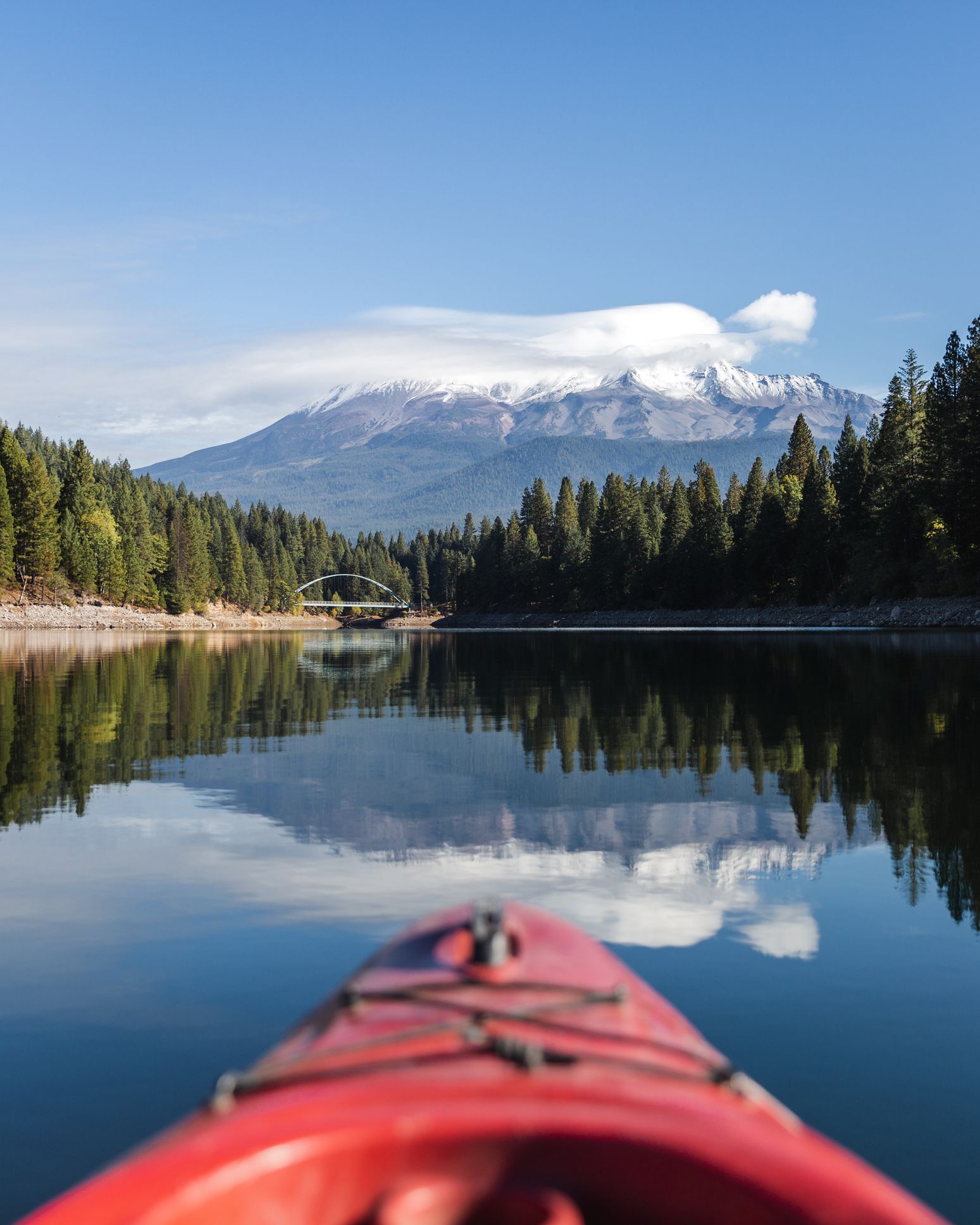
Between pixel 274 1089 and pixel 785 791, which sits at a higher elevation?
pixel 274 1089

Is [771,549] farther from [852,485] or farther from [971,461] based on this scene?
[971,461]

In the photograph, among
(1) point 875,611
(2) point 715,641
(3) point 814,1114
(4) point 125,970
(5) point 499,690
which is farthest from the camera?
(1) point 875,611

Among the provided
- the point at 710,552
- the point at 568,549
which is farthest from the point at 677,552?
the point at 568,549

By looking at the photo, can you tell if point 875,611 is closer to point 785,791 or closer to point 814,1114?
point 785,791

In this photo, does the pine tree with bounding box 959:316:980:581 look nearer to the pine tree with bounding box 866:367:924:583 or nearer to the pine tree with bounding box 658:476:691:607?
the pine tree with bounding box 866:367:924:583

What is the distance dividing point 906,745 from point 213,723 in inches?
558

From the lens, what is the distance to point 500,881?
33.4ft

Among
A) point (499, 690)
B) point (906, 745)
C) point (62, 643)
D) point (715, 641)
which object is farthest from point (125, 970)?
point (62, 643)

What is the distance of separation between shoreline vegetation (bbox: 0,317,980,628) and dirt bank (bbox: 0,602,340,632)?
0.34 meters

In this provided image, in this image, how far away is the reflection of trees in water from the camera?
46.2 ft

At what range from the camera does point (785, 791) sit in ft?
47.4

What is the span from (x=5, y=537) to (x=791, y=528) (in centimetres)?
7354

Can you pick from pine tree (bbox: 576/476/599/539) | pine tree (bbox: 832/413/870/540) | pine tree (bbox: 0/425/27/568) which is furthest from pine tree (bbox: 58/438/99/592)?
pine tree (bbox: 832/413/870/540)

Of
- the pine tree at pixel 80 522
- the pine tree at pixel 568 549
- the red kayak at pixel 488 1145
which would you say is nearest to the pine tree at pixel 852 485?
the pine tree at pixel 568 549
